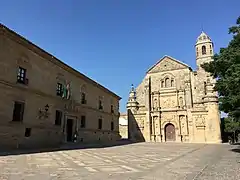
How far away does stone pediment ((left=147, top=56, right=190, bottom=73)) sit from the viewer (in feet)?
129

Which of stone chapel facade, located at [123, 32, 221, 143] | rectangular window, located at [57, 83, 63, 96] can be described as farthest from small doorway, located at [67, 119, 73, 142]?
stone chapel facade, located at [123, 32, 221, 143]

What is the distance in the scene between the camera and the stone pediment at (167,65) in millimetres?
39312

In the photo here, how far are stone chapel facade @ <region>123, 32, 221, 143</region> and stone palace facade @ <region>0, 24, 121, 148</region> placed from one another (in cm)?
1371

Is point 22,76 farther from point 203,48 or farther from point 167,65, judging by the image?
point 203,48

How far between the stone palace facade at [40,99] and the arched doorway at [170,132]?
1497cm

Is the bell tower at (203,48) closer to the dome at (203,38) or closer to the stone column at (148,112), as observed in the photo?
the dome at (203,38)

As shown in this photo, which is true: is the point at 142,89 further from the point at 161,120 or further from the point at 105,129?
the point at 105,129

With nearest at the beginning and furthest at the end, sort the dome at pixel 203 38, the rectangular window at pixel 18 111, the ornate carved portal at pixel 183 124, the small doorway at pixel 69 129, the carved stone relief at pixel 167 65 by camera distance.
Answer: the rectangular window at pixel 18 111
the small doorway at pixel 69 129
the ornate carved portal at pixel 183 124
the carved stone relief at pixel 167 65
the dome at pixel 203 38

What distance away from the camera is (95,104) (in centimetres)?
2703

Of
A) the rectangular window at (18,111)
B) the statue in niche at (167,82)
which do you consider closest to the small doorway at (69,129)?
the rectangular window at (18,111)

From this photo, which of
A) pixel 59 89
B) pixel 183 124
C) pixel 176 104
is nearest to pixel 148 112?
pixel 176 104

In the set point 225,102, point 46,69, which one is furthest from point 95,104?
point 225,102

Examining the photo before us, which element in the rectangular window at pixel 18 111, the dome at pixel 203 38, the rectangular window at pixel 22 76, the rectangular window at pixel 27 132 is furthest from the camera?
the dome at pixel 203 38

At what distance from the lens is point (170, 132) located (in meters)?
37.1
